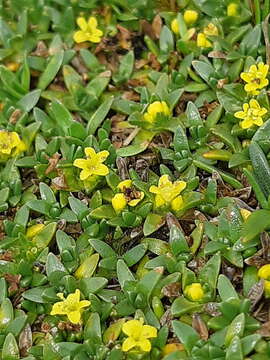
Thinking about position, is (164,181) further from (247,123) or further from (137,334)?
(137,334)

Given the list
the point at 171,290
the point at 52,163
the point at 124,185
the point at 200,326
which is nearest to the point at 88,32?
the point at 52,163

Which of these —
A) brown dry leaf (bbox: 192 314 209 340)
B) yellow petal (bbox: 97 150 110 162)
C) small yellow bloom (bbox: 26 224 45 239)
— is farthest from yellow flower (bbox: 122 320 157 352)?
yellow petal (bbox: 97 150 110 162)

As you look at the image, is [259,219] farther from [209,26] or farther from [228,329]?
[209,26]

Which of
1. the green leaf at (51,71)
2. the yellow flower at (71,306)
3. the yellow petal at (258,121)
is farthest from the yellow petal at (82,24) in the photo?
Answer: the yellow flower at (71,306)

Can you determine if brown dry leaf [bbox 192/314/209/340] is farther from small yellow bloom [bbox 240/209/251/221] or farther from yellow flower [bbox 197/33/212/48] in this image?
yellow flower [bbox 197/33/212/48]

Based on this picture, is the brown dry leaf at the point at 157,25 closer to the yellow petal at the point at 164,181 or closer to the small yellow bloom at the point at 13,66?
the small yellow bloom at the point at 13,66

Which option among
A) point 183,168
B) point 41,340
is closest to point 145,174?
point 183,168
